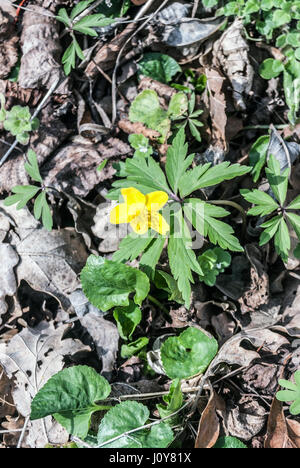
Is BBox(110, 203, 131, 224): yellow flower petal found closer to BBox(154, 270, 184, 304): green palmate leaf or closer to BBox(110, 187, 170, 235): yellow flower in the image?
BBox(110, 187, 170, 235): yellow flower

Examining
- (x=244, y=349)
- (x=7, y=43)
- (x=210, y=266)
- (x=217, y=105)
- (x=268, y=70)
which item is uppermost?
(x=7, y=43)

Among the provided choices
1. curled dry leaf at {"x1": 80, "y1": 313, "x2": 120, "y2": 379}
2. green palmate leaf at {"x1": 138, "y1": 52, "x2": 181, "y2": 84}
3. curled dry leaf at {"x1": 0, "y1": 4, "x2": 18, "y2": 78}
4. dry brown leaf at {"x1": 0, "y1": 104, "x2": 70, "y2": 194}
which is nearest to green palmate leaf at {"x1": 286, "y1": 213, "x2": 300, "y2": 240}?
curled dry leaf at {"x1": 80, "y1": 313, "x2": 120, "y2": 379}

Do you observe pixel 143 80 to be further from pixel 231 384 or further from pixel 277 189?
pixel 231 384

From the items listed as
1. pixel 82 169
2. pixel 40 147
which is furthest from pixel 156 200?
pixel 40 147

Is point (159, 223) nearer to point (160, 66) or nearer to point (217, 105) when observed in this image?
point (217, 105)

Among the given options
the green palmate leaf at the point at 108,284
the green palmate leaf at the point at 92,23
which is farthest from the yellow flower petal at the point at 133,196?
the green palmate leaf at the point at 92,23
